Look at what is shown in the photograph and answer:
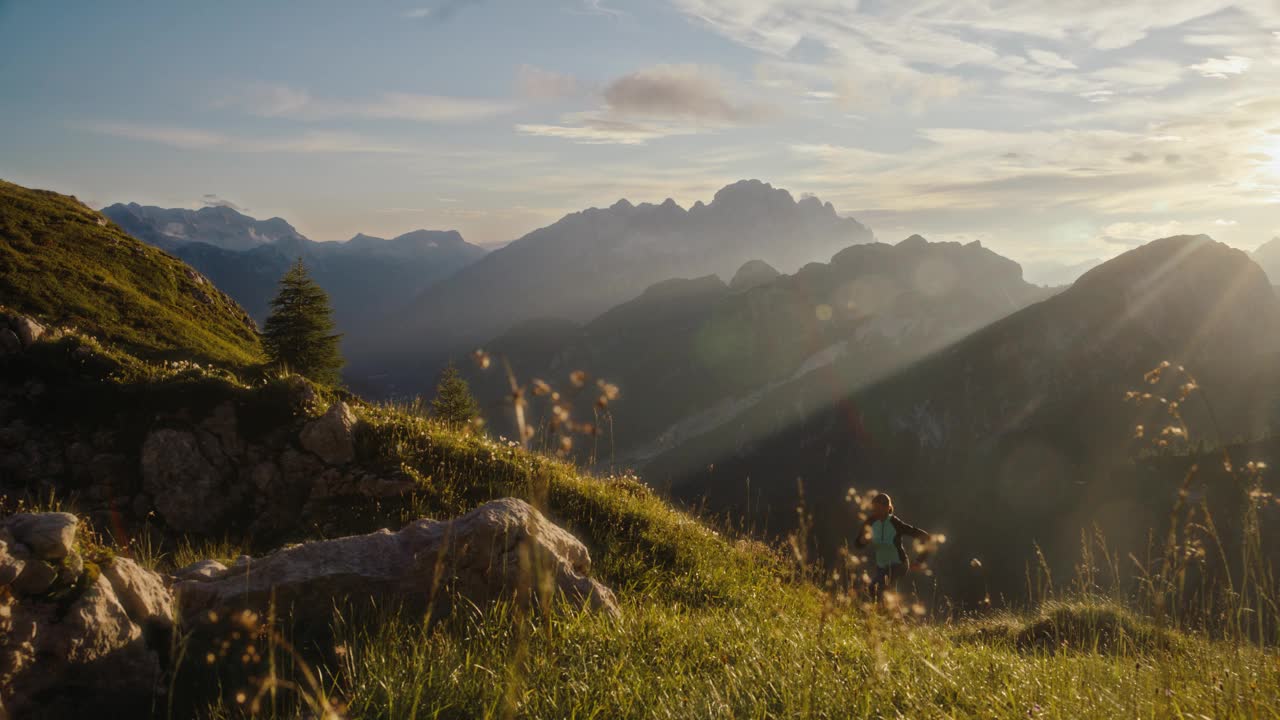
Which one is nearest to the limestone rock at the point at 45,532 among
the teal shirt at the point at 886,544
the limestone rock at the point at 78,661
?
the limestone rock at the point at 78,661

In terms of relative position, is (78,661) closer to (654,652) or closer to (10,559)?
(10,559)

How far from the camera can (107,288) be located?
2906 centimetres

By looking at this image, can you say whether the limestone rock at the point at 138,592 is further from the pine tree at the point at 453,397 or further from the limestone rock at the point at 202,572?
the pine tree at the point at 453,397

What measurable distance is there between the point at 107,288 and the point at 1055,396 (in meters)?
194

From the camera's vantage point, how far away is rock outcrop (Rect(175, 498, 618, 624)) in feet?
17.7

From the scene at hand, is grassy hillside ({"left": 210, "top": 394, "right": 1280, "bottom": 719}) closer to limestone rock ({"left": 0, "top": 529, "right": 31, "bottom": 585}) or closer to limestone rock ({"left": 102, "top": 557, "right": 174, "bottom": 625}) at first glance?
limestone rock ({"left": 102, "top": 557, "right": 174, "bottom": 625})

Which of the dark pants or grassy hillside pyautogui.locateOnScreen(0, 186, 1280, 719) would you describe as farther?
the dark pants

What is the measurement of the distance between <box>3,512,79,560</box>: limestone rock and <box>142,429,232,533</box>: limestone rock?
24.9 ft

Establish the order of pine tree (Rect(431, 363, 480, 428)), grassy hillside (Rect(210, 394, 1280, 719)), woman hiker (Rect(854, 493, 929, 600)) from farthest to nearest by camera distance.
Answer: pine tree (Rect(431, 363, 480, 428)), woman hiker (Rect(854, 493, 929, 600)), grassy hillside (Rect(210, 394, 1280, 719))

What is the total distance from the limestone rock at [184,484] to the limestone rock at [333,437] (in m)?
1.74

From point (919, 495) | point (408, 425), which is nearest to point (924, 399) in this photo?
point (919, 495)

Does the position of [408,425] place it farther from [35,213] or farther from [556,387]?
[35,213]

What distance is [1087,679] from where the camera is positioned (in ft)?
14.9

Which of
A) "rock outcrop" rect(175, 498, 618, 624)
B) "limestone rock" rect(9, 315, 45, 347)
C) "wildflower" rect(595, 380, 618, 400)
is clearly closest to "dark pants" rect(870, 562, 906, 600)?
"rock outcrop" rect(175, 498, 618, 624)
